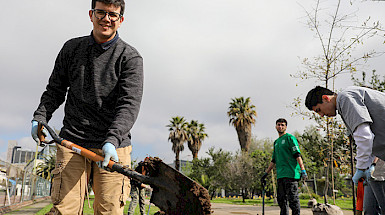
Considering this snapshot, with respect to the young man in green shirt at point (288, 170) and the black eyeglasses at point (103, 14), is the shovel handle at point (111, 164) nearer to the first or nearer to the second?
the black eyeglasses at point (103, 14)

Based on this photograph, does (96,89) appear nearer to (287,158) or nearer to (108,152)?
(108,152)

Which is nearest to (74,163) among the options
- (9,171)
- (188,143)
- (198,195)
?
(198,195)

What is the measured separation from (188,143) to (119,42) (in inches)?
1324

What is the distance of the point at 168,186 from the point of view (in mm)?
2234

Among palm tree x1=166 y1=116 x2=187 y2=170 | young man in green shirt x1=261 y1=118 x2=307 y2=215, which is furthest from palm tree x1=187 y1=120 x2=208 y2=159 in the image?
young man in green shirt x1=261 y1=118 x2=307 y2=215

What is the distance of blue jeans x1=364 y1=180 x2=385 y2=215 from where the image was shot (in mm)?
3420

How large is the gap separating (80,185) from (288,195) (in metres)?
4.26

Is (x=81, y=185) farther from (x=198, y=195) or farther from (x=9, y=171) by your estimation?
(x=9, y=171)

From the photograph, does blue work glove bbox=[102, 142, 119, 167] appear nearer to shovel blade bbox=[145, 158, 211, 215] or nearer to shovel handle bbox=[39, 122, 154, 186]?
shovel handle bbox=[39, 122, 154, 186]

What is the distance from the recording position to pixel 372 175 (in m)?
3.44

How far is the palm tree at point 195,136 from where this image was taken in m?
35.4

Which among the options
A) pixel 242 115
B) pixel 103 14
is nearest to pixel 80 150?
pixel 103 14

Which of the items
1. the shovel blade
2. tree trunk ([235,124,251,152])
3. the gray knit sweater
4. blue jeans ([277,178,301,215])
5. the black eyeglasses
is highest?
tree trunk ([235,124,251,152])

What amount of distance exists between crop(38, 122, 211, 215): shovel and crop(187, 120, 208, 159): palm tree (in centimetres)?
3298
